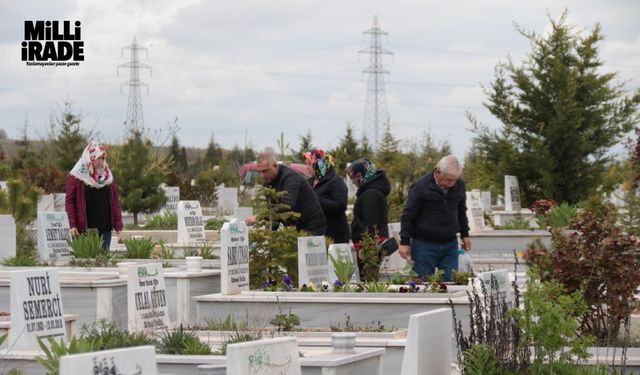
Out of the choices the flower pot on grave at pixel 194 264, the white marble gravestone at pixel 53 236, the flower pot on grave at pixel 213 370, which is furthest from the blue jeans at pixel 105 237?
the flower pot on grave at pixel 213 370

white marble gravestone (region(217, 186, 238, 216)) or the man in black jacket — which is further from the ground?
white marble gravestone (region(217, 186, 238, 216))

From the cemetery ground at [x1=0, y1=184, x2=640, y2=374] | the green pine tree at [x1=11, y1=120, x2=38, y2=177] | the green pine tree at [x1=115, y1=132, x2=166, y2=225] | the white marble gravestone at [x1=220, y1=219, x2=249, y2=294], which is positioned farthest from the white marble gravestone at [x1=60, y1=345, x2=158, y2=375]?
the green pine tree at [x1=11, y1=120, x2=38, y2=177]

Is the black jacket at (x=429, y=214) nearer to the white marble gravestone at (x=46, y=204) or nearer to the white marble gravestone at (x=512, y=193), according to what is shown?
A: the white marble gravestone at (x=46, y=204)

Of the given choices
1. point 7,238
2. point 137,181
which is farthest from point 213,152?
point 7,238

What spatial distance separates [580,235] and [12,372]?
4814 mm

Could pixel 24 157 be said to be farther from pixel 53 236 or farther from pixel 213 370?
pixel 213 370

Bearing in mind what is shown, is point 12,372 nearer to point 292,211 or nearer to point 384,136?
point 292,211

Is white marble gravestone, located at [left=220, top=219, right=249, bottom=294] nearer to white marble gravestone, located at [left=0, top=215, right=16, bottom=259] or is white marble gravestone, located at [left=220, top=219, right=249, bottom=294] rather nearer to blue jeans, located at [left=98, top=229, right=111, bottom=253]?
blue jeans, located at [left=98, top=229, right=111, bottom=253]

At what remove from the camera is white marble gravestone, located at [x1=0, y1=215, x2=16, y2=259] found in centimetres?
1802

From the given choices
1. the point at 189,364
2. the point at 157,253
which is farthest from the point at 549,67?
the point at 189,364

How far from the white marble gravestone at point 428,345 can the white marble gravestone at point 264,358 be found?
157cm

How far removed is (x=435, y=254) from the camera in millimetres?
14727

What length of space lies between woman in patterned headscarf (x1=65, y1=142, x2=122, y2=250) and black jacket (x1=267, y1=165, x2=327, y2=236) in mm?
2878

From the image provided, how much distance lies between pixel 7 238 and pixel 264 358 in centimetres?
1088
